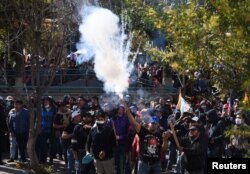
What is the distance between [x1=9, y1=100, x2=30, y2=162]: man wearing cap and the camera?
1382 cm

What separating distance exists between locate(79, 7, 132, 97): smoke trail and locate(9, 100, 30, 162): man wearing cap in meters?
3.93

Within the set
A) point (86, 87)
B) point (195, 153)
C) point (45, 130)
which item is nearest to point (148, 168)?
point (195, 153)

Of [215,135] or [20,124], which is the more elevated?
[20,124]

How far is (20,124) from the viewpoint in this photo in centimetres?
1386

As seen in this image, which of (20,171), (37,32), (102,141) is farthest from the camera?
(20,171)

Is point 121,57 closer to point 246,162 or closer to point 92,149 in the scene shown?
point 92,149

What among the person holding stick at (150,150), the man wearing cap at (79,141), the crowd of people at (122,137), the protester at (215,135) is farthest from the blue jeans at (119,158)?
the person holding stick at (150,150)

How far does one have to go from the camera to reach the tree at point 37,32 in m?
12.1

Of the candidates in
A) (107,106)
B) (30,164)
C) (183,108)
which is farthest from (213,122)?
(30,164)

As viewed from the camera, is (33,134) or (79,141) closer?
(79,141)

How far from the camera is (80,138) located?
11.4 meters

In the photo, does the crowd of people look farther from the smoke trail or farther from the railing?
the railing

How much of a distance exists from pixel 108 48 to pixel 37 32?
3118 millimetres

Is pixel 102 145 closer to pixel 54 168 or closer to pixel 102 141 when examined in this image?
pixel 102 141
